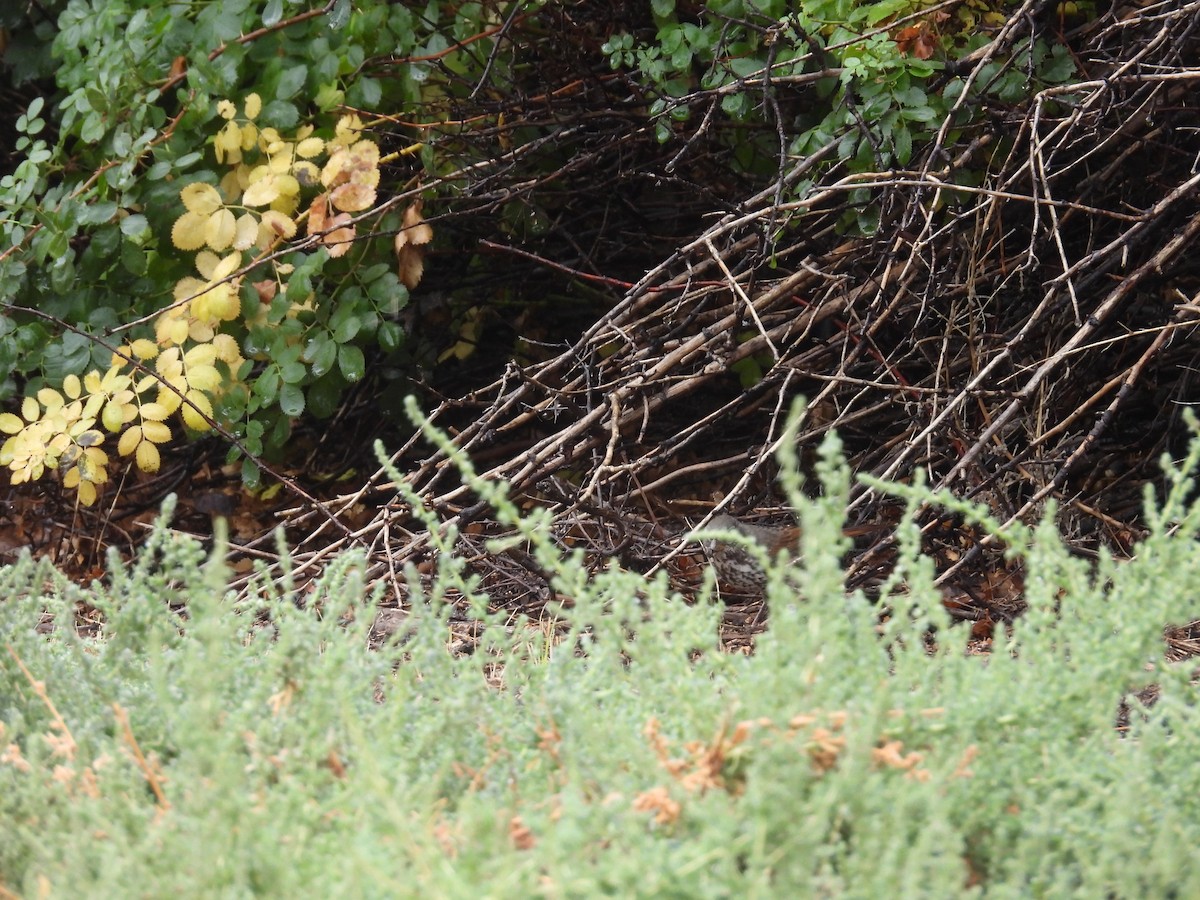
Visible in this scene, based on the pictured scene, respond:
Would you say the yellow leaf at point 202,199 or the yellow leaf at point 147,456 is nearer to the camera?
the yellow leaf at point 147,456

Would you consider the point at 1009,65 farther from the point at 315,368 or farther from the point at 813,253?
the point at 315,368

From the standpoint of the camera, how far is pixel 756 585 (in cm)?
299

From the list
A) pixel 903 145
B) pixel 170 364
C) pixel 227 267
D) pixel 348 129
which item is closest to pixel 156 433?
pixel 170 364

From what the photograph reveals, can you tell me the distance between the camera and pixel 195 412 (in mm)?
2914

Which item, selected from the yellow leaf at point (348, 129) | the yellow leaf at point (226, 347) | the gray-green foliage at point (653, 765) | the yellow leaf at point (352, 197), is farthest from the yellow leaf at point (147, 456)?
the gray-green foliage at point (653, 765)

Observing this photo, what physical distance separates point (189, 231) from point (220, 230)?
76 millimetres

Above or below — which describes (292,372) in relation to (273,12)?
below

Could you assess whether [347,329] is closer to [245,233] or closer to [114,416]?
[245,233]

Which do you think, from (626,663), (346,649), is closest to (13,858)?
(346,649)

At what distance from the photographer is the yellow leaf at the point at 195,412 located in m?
2.91

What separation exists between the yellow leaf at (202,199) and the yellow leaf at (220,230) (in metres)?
0.03

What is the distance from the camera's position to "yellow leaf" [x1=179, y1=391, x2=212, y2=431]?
2.91m

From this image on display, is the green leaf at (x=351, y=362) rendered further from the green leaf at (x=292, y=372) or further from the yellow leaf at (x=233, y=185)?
the yellow leaf at (x=233, y=185)

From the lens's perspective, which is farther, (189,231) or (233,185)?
(233,185)
